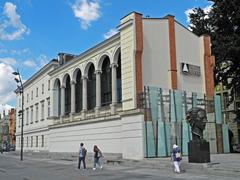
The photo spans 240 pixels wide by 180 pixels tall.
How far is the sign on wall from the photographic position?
3419 centimetres

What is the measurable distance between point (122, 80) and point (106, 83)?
6.29m

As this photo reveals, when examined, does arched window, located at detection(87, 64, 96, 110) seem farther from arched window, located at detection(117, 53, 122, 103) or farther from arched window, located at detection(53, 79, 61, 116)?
arched window, located at detection(53, 79, 61, 116)

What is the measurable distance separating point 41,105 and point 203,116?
34.6 m

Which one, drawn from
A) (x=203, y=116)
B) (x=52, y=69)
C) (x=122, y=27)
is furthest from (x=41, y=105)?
(x=203, y=116)

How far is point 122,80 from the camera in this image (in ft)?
103

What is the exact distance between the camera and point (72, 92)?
4294 centimetres

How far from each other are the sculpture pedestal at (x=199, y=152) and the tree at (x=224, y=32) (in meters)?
16.2

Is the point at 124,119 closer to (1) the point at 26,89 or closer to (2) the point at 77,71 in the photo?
(2) the point at 77,71

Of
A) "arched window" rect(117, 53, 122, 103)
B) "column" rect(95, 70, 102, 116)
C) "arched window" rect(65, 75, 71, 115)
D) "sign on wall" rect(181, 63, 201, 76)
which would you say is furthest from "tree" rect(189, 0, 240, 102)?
"arched window" rect(65, 75, 71, 115)

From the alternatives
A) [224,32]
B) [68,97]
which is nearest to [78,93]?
[68,97]

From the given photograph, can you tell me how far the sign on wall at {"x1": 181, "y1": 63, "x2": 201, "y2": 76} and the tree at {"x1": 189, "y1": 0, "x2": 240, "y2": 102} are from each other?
11.3 ft

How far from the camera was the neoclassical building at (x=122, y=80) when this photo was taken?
99.8 ft

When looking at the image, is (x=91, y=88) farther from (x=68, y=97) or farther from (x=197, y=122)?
(x=197, y=122)

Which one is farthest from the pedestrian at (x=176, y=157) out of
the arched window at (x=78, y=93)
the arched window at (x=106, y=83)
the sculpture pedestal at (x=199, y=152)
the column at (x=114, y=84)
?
the arched window at (x=78, y=93)
